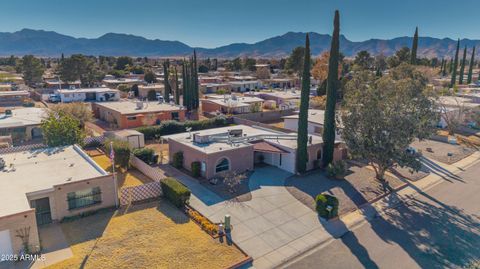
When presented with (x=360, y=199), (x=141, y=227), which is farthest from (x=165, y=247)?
(x=360, y=199)

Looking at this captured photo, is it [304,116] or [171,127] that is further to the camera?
[171,127]

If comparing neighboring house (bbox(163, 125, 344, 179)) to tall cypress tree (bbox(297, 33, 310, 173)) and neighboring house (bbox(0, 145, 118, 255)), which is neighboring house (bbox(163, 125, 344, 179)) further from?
neighboring house (bbox(0, 145, 118, 255))

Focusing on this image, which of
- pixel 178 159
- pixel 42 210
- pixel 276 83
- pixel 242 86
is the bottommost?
pixel 42 210

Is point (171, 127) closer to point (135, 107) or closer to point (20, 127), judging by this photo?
point (135, 107)

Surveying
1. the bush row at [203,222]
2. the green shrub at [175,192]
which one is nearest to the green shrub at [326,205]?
the bush row at [203,222]

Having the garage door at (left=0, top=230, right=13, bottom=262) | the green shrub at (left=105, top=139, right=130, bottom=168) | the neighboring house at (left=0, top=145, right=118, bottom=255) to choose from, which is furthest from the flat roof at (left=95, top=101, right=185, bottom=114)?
the garage door at (left=0, top=230, right=13, bottom=262)

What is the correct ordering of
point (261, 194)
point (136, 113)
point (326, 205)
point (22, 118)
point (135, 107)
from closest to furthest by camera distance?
1. point (326, 205)
2. point (261, 194)
3. point (22, 118)
4. point (136, 113)
5. point (135, 107)

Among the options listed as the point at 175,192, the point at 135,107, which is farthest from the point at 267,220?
the point at 135,107

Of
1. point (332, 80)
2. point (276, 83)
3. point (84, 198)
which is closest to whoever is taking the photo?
point (84, 198)
